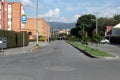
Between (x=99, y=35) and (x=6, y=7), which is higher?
(x=6, y=7)

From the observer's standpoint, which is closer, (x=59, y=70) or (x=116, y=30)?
(x=59, y=70)

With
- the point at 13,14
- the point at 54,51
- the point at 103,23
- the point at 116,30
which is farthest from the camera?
the point at 103,23

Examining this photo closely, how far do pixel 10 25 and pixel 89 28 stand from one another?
57.7m

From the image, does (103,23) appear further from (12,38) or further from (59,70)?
(59,70)

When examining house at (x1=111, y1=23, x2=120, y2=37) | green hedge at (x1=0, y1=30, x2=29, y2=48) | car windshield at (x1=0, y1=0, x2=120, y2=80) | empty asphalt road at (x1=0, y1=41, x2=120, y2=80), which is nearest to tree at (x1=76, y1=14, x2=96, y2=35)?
car windshield at (x1=0, y1=0, x2=120, y2=80)

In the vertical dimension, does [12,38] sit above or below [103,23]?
below

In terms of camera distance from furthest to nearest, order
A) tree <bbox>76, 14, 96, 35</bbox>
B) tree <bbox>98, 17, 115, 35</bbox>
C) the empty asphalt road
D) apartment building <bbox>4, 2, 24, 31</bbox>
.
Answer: tree <bbox>76, 14, 96, 35</bbox>
tree <bbox>98, 17, 115, 35</bbox>
apartment building <bbox>4, 2, 24, 31</bbox>
the empty asphalt road

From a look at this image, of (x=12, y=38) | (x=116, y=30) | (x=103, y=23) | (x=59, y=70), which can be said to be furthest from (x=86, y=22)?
(x=59, y=70)

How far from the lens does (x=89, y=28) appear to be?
6432 inches

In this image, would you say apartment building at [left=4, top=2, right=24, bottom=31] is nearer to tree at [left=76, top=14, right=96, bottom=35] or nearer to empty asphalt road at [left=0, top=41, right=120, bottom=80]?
tree at [left=76, top=14, right=96, bottom=35]

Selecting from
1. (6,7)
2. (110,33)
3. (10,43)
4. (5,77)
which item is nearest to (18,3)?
(6,7)

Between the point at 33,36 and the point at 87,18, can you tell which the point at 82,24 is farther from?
the point at 33,36

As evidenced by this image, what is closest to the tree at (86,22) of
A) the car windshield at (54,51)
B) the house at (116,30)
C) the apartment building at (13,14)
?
the car windshield at (54,51)

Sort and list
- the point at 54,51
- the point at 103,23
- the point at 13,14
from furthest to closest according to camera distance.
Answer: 1. the point at 103,23
2. the point at 13,14
3. the point at 54,51
